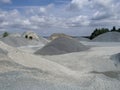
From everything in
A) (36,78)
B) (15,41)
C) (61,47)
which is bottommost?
(15,41)

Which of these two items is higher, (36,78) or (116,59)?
(36,78)

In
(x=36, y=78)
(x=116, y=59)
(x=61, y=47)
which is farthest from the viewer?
(x=61, y=47)

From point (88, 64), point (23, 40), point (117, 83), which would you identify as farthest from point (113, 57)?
point (23, 40)

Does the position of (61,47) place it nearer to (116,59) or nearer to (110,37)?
(116,59)

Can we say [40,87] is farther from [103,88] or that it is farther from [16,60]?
[16,60]

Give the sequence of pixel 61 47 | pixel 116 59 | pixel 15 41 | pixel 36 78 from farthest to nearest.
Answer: pixel 15 41, pixel 61 47, pixel 116 59, pixel 36 78

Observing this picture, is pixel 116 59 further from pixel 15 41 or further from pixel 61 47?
pixel 15 41

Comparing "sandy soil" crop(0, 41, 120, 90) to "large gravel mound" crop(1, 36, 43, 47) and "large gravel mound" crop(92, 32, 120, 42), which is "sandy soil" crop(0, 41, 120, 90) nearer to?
"large gravel mound" crop(1, 36, 43, 47)

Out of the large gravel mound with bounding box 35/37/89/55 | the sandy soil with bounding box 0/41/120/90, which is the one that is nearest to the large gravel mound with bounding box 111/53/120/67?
the sandy soil with bounding box 0/41/120/90

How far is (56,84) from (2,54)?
142 inches

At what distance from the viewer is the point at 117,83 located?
27.2 ft

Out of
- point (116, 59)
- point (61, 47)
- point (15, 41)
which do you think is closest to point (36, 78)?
Result: point (116, 59)

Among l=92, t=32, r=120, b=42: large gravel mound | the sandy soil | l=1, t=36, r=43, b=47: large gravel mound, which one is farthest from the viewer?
l=92, t=32, r=120, b=42: large gravel mound

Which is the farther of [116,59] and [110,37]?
[110,37]
